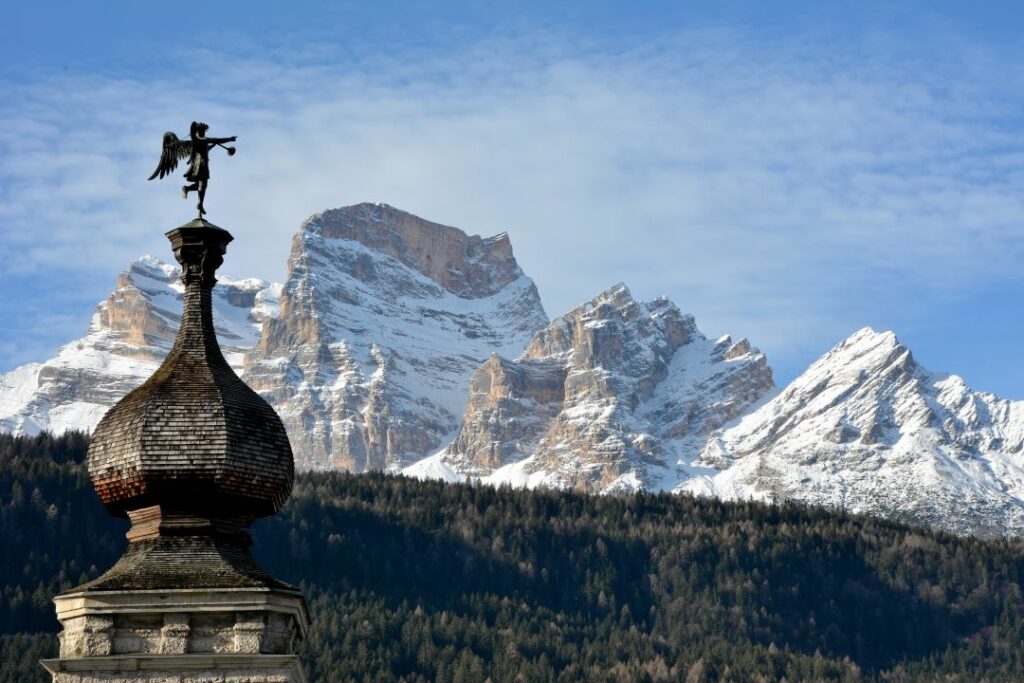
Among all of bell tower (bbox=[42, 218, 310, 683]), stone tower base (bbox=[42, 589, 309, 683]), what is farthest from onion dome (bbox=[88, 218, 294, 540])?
stone tower base (bbox=[42, 589, 309, 683])

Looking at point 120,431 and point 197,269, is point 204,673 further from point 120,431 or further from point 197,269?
point 197,269

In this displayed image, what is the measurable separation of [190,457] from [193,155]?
6.20 meters

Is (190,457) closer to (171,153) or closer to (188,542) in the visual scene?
(188,542)

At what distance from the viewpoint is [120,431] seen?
3653cm

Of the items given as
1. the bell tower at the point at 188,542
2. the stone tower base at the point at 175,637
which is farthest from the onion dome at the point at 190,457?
the stone tower base at the point at 175,637

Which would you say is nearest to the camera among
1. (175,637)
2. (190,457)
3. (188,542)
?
(175,637)

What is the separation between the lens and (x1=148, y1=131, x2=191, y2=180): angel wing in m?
40.0

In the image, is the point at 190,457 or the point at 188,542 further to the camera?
the point at 188,542

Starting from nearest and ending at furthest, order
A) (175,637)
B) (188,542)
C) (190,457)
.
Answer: (175,637), (190,457), (188,542)

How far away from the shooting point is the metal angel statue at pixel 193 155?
39.8 m

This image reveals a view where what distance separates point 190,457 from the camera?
36.1 metres

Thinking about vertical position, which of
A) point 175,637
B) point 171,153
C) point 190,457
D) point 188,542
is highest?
point 171,153

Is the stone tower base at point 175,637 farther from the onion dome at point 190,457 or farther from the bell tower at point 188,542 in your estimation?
the onion dome at point 190,457

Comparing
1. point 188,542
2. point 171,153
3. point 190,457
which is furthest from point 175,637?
point 171,153
